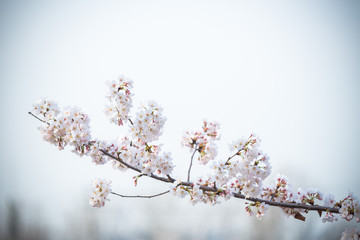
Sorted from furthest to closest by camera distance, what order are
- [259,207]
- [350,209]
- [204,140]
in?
[204,140]
[259,207]
[350,209]

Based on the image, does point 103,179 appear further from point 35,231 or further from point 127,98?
point 35,231

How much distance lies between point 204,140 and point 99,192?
1251 mm

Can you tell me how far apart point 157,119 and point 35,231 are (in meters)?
41.0

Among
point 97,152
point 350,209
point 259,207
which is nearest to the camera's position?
point 350,209

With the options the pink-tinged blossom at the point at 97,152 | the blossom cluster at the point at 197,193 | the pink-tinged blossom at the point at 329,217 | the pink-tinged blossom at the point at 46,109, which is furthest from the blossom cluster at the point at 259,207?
the pink-tinged blossom at the point at 46,109

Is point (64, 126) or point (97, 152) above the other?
point (64, 126)

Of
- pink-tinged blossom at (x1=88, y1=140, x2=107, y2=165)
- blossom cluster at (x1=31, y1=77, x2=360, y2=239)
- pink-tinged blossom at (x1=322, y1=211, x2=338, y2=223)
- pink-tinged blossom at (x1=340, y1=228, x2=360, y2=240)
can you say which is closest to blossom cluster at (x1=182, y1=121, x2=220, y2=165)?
blossom cluster at (x1=31, y1=77, x2=360, y2=239)

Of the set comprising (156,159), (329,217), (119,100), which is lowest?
(329,217)

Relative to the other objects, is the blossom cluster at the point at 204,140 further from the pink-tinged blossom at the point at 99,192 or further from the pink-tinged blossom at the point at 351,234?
the pink-tinged blossom at the point at 351,234

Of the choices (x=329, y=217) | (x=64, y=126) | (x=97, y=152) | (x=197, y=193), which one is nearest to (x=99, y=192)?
(x=97, y=152)

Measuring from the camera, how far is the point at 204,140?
3299 millimetres

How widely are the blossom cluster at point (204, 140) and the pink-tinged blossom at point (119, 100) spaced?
0.72 m

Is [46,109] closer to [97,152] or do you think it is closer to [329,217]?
[97,152]

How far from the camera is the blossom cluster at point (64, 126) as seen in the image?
294cm
